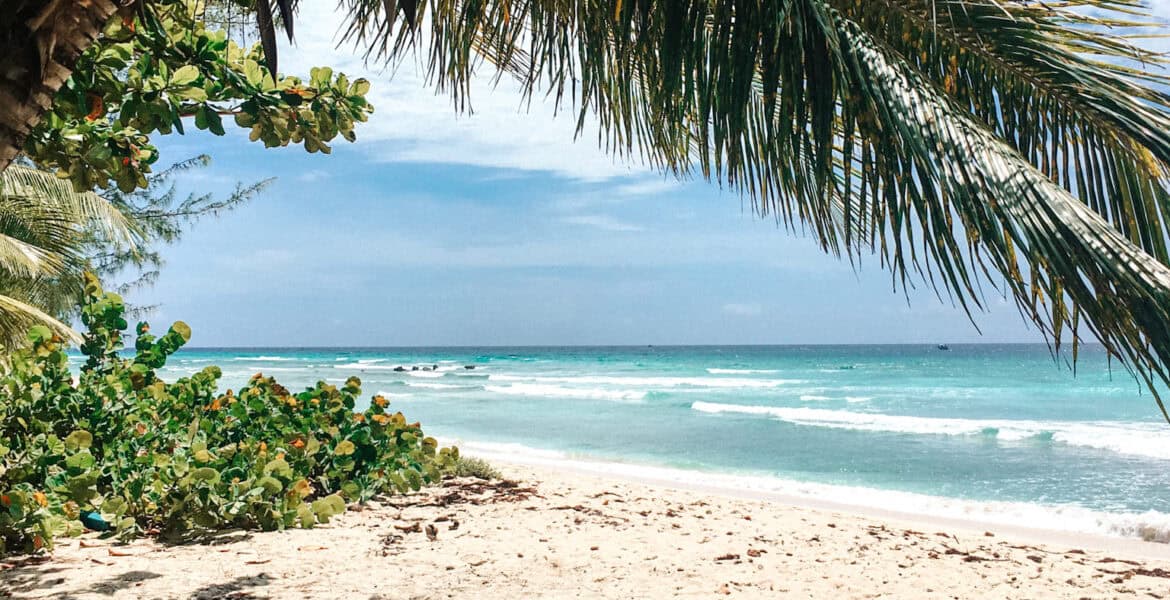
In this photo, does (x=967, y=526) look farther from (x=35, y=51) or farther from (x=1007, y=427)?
(x=1007, y=427)

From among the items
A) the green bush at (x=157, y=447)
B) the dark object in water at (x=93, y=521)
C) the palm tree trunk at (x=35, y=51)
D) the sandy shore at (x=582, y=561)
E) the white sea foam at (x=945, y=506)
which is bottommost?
the white sea foam at (x=945, y=506)

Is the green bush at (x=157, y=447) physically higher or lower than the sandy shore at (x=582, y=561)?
higher

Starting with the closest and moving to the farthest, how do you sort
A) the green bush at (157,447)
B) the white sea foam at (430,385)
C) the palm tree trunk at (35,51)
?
the palm tree trunk at (35,51), the green bush at (157,447), the white sea foam at (430,385)

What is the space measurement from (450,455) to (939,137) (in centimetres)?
468

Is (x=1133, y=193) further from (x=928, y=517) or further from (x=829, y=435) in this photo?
(x=829, y=435)

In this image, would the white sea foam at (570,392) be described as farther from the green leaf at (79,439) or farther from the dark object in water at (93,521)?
the green leaf at (79,439)

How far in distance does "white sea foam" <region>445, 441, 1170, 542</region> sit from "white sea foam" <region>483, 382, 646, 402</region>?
16.2 meters

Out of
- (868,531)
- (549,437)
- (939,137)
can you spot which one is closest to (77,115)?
(939,137)

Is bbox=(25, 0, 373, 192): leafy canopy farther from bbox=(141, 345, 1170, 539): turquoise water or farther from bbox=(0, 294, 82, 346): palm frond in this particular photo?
bbox=(0, 294, 82, 346): palm frond

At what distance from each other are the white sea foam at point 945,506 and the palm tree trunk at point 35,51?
6753mm

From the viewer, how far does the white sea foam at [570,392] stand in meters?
26.6

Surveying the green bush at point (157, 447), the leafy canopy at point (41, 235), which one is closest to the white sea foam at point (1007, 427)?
the green bush at point (157, 447)

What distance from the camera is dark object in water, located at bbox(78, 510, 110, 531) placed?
416cm

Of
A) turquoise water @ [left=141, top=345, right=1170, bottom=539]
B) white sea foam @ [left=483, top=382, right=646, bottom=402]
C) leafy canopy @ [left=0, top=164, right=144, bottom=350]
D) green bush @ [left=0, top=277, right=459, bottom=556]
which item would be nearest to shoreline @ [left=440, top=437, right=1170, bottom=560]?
turquoise water @ [left=141, top=345, right=1170, bottom=539]
